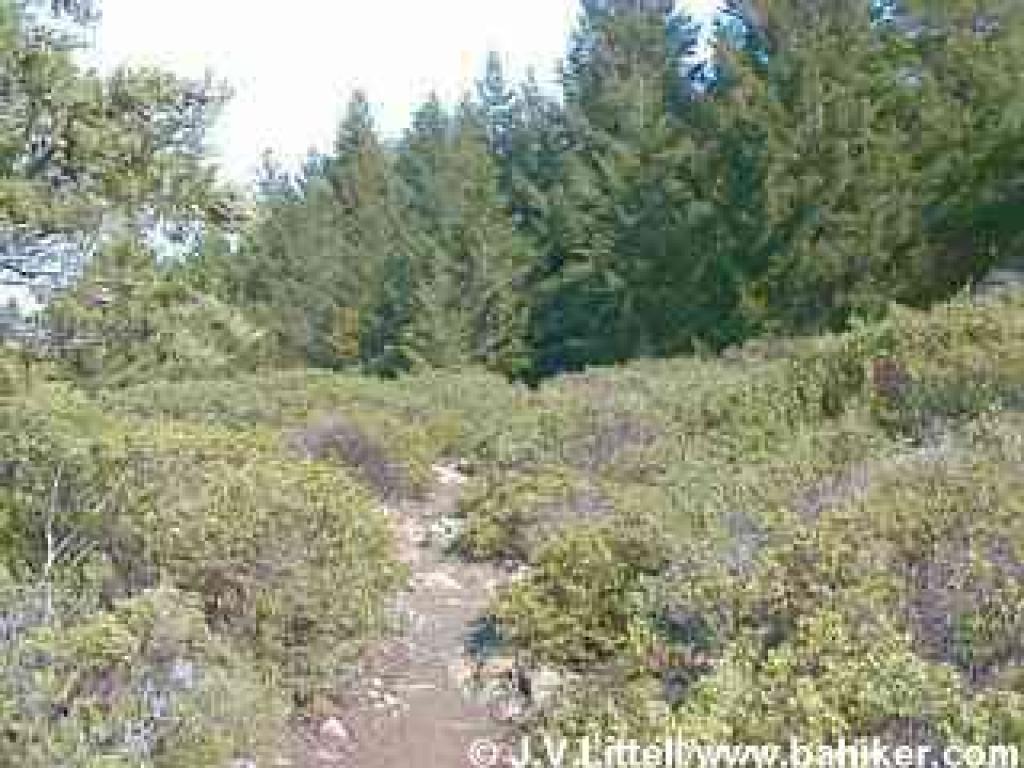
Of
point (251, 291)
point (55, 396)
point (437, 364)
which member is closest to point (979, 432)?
point (55, 396)

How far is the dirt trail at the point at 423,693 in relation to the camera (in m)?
8.48

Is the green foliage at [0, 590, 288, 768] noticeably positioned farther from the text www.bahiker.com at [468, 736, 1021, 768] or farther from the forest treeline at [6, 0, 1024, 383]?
the forest treeline at [6, 0, 1024, 383]

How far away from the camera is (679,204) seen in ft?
106

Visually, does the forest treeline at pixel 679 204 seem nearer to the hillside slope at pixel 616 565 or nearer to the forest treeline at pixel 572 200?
the forest treeline at pixel 572 200

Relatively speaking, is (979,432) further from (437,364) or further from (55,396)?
(437,364)

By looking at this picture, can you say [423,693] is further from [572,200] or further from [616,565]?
[572,200]

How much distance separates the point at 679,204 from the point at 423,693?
946 inches

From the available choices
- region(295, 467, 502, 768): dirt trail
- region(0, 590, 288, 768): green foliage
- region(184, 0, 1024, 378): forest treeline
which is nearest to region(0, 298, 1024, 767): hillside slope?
region(0, 590, 288, 768): green foliage

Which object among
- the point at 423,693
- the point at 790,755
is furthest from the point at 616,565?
the point at 790,755

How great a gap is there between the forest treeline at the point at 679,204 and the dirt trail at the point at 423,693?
7480mm

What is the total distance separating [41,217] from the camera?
859 cm

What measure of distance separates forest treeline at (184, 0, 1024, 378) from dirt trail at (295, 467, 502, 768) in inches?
294

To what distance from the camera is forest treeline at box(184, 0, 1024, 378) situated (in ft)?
91.3

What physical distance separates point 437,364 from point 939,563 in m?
31.6
